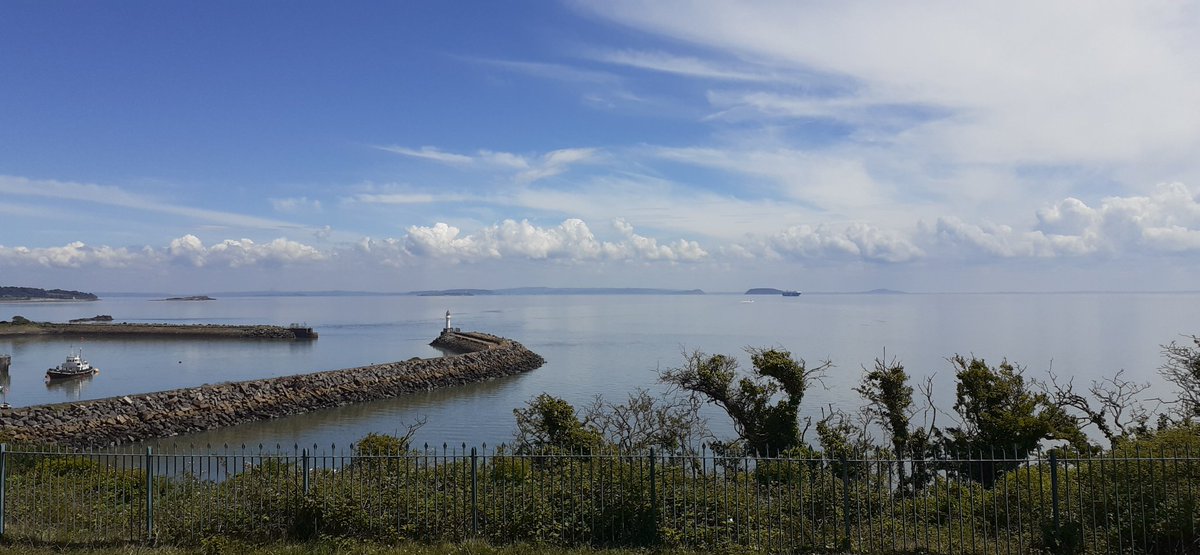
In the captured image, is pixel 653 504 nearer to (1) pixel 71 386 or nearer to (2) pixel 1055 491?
(2) pixel 1055 491

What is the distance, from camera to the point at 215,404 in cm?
3766

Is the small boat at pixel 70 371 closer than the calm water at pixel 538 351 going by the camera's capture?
No

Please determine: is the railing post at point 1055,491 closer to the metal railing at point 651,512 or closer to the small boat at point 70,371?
the metal railing at point 651,512

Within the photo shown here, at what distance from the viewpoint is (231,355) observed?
2933 inches

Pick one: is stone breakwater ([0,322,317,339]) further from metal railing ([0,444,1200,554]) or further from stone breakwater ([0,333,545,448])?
metal railing ([0,444,1200,554])

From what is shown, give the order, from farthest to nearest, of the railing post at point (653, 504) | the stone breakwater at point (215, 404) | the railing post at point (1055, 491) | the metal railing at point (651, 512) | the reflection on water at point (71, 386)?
the reflection on water at point (71, 386), the stone breakwater at point (215, 404), the railing post at point (653, 504), the metal railing at point (651, 512), the railing post at point (1055, 491)

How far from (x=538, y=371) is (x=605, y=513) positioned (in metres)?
49.7

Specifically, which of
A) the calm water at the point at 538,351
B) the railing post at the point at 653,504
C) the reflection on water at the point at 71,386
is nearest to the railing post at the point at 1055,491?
the railing post at the point at 653,504

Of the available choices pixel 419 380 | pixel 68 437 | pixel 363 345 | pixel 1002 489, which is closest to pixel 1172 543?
pixel 1002 489

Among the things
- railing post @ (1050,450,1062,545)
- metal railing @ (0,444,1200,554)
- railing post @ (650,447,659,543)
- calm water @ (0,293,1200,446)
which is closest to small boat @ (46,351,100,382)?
calm water @ (0,293,1200,446)

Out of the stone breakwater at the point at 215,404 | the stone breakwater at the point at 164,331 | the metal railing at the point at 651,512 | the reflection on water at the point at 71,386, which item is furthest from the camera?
the stone breakwater at the point at 164,331

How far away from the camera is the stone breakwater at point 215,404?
3170 centimetres

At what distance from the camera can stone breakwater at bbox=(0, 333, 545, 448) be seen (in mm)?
31703

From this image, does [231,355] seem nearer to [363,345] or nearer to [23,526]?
[363,345]
